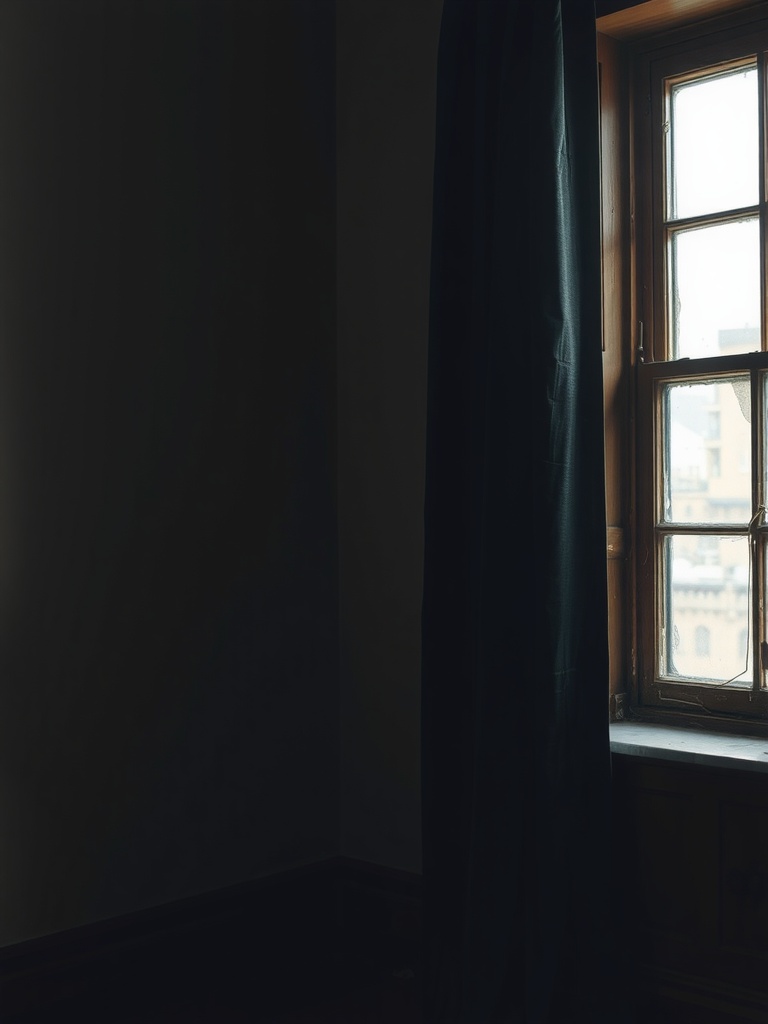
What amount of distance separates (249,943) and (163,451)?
50.8 inches

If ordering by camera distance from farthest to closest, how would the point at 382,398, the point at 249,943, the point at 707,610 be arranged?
the point at 382,398 < the point at 249,943 < the point at 707,610

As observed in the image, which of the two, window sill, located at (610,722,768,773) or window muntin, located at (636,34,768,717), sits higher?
window muntin, located at (636,34,768,717)

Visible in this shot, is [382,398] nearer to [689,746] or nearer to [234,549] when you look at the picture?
[234,549]

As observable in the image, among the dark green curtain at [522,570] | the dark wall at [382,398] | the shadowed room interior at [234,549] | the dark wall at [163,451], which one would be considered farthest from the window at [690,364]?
the dark wall at [163,451]

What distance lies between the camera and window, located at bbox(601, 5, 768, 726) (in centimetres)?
255

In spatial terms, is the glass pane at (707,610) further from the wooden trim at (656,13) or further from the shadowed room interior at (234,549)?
the wooden trim at (656,13)

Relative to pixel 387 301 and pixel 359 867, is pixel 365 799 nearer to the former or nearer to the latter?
pixel 359 867

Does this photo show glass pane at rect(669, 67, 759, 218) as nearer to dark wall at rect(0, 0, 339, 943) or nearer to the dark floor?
dark wall at rect(0, 0, 339, 943)

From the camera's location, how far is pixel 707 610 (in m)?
2.61

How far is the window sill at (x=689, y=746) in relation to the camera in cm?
233

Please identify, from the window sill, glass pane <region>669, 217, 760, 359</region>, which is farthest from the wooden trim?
the window sill

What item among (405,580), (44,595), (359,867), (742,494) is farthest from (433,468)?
(359,867)

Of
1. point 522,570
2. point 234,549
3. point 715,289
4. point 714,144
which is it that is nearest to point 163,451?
point 234,549

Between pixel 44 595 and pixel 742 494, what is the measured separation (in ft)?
5.30
